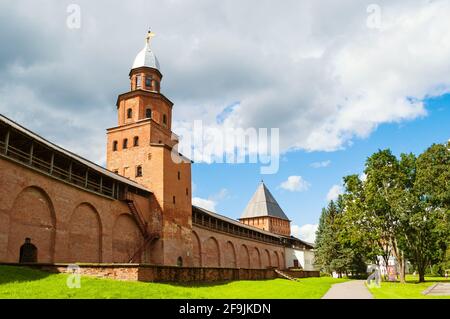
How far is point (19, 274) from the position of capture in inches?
539

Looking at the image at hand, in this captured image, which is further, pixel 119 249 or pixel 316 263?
pixel 316 263

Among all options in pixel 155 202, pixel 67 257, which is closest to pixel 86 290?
pixel 67 257

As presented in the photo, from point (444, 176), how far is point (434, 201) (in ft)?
6.86

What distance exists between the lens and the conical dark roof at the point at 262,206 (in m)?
68.8

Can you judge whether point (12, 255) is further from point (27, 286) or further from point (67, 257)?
point (27, 286)

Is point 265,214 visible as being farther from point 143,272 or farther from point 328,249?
point 143,272

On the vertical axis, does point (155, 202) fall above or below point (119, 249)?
above

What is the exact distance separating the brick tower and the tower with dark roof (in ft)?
121

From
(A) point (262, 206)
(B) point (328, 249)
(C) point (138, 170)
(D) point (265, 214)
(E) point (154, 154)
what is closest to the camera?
(E) point (154, 154)

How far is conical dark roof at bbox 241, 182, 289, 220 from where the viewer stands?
68812mm

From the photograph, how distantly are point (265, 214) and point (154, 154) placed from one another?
4089cm

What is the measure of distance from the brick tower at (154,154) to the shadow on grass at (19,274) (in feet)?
42.8

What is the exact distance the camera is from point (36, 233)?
18.3 metres

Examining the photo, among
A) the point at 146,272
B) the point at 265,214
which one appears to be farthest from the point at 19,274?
the point at 265,214
